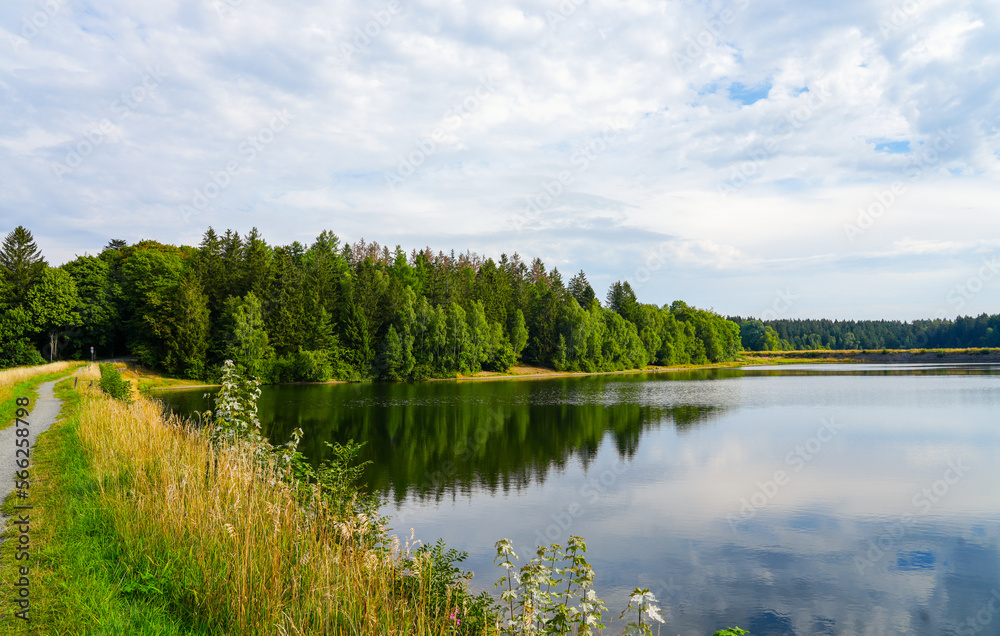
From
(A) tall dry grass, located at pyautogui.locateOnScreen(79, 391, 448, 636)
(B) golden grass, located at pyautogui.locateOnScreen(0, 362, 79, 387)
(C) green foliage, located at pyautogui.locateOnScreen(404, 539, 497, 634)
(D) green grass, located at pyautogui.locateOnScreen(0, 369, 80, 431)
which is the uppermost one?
(B) golden grass, located at pyautogui.locateOnScreen(0, 362, 79, 387)

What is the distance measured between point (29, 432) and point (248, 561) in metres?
11.7

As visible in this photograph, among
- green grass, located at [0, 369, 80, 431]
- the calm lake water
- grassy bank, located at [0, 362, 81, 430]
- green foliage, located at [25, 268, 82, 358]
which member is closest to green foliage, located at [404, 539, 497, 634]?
the calm lake water

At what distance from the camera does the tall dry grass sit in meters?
5.83

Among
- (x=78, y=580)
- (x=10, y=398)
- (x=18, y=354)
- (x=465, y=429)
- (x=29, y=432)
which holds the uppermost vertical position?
(x=18, y=354)

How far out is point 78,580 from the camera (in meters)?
5.75

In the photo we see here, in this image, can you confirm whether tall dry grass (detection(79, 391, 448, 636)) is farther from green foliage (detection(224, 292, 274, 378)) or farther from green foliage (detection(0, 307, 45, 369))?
green foliage (detection(0, 307, 45, 369))

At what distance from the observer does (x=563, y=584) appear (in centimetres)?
1041

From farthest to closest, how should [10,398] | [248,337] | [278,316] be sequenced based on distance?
[278,316], [248,337], [10,398]

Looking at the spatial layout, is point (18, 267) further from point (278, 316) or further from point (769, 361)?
point (769, 361)

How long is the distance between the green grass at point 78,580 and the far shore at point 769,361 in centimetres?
5198

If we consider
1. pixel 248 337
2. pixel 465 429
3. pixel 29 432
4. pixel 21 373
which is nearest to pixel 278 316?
pixel 248 337

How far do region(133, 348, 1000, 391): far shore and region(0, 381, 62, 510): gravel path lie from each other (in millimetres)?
32977

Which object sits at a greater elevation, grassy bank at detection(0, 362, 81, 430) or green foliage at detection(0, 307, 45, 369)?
green foliage at detection(0, 307, 45, 369)

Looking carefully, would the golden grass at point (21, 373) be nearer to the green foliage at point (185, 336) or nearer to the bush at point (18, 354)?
the green foliage at point (185, 336)
